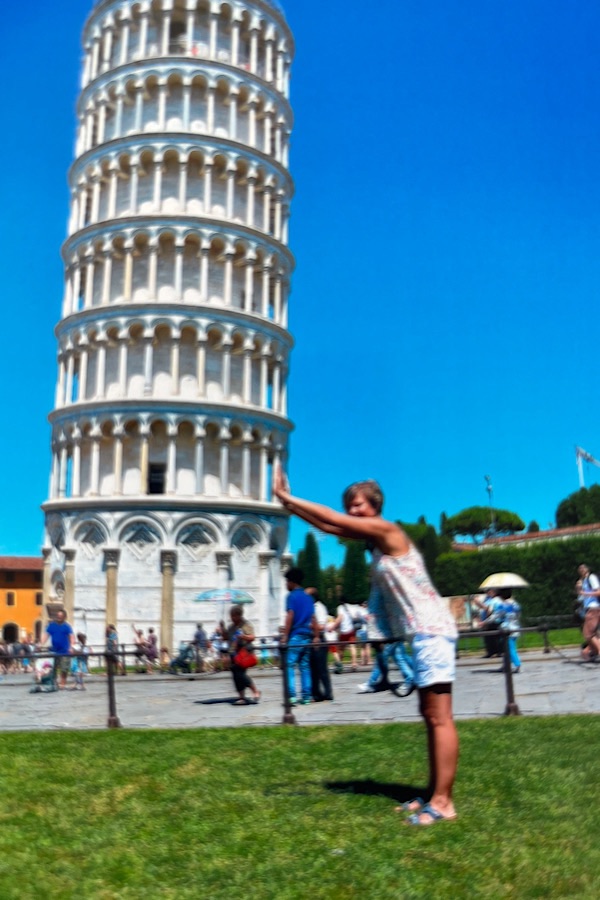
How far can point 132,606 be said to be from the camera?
3806 cm

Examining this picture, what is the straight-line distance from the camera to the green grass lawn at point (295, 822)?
4359mm

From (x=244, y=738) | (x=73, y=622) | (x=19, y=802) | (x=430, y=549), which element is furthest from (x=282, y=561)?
(x=19, y=802)

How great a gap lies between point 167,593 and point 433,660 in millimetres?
33621

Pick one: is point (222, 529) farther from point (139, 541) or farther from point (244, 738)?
point (244, 738)

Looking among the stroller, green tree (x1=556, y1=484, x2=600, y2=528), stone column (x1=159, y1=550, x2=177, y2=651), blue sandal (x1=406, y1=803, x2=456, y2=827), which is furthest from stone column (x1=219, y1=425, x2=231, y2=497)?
green tree (x1=556, y1=484, x2=600, y2=528)

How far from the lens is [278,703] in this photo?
1286cm

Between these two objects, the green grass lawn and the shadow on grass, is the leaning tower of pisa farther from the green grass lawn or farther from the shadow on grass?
the shadow on grass

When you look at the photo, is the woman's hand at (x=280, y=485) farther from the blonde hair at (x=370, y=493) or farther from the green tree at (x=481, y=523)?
the green tree at (x=481, y=523)

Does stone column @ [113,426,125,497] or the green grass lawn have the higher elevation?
stone column @ [113,426,125,497]

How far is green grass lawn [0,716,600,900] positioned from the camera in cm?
436

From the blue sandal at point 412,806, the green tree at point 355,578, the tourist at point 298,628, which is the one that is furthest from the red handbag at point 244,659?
the green tree at point 355,578

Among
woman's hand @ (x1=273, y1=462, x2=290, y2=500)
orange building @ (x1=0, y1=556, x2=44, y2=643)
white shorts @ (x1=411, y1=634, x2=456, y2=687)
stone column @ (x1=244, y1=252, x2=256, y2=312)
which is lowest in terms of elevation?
orange building @ (x1=0, y1=556, x2=44, y2=643)

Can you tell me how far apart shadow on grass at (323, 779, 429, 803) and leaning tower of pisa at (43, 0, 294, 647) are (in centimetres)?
3216

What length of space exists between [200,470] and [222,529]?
10.2ft
